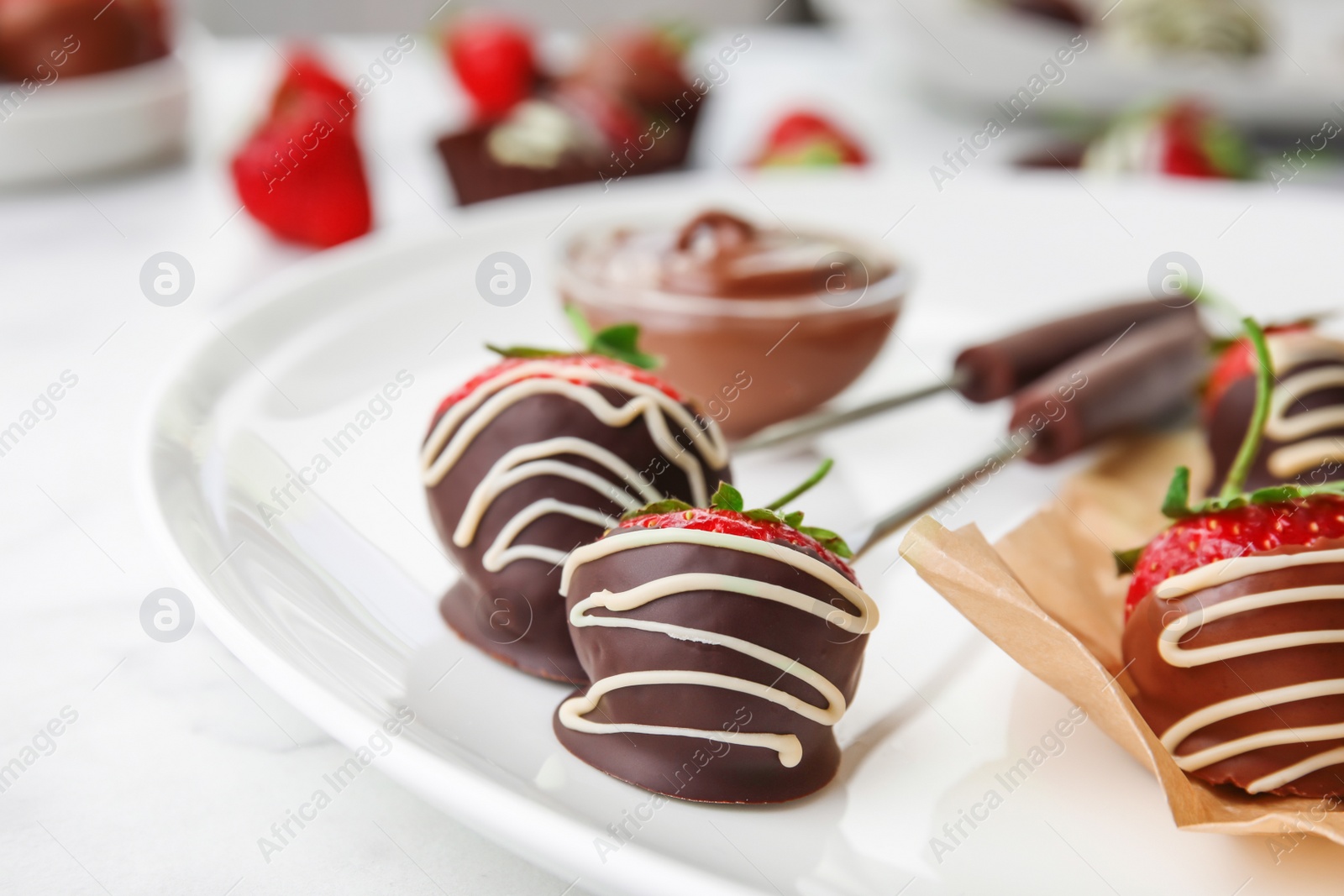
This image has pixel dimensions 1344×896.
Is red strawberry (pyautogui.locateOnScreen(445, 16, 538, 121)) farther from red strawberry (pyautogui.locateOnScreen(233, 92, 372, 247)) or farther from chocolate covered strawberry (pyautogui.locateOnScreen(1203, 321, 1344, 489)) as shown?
chocolate covered strawberry (pyautogui.locateOnScreen(1203, 321, 1344, 489))

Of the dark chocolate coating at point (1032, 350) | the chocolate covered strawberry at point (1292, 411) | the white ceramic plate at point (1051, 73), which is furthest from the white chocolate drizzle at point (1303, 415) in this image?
the white ceramic plate at point (1051, 73)

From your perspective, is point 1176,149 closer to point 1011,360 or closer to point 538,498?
point 1011,360

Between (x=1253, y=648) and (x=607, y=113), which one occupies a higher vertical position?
(x=607, y=113)

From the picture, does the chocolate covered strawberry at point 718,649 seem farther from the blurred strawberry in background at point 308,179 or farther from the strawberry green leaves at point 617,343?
the blurred strawberry in background at point 308,179

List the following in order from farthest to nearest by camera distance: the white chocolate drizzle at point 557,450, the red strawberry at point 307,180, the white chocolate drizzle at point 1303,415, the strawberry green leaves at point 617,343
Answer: the red strawberry at point 307,180 < the white chocolate drizzle at point 1303,415 < the strawberry green leaves at point 617,343 < the white chocolate drizzle at point 557,450

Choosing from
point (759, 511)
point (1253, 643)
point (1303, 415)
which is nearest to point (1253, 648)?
point (1253, 643)

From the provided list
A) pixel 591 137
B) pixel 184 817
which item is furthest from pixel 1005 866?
pixel 591 137
